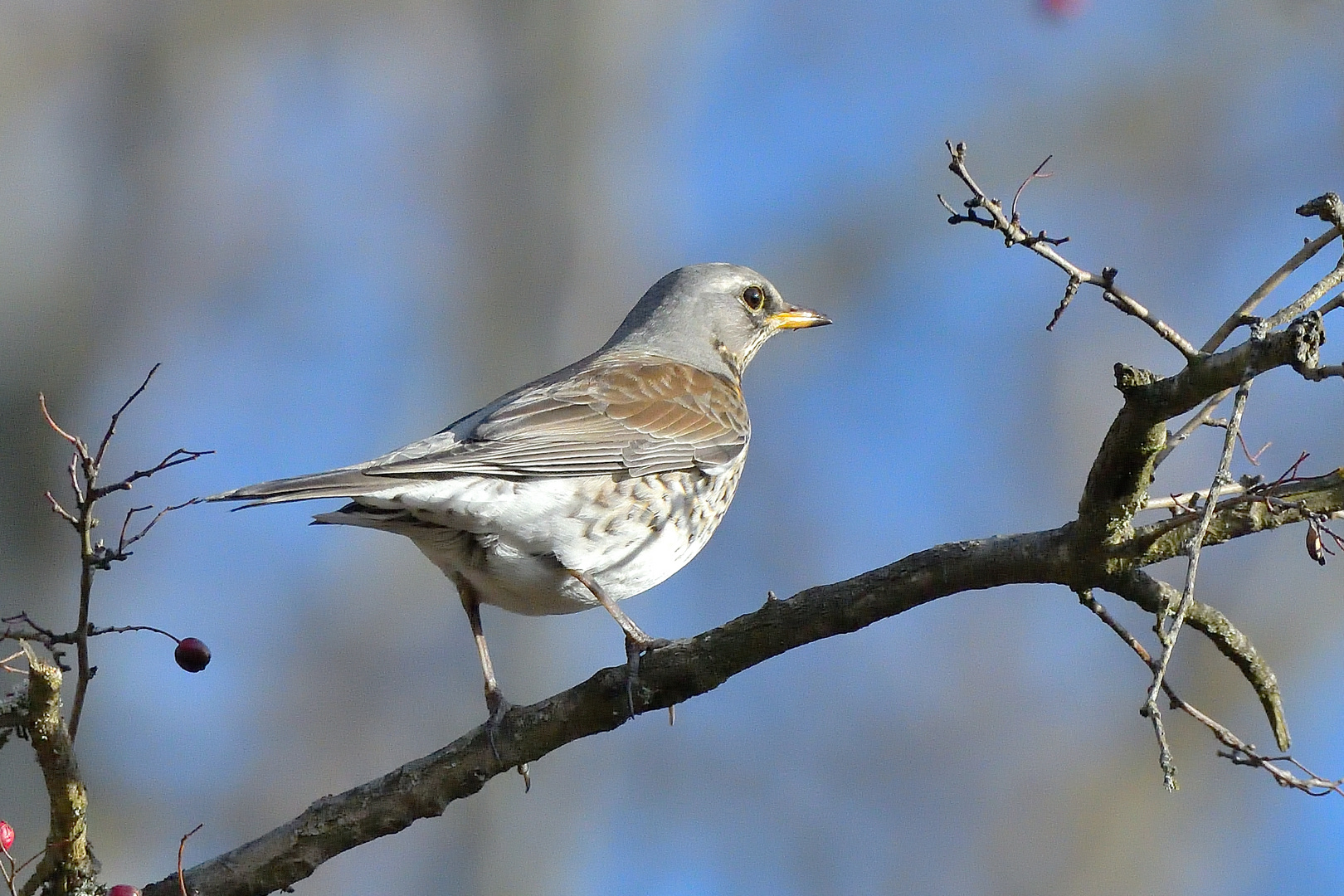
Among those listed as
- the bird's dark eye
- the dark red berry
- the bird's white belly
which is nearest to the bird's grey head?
the bird's dark eye

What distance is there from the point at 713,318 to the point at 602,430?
1541 millimetres

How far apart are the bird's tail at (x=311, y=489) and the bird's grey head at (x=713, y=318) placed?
8.49 ft

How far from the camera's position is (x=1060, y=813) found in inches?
362

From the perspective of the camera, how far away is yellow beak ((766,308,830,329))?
6.43 m

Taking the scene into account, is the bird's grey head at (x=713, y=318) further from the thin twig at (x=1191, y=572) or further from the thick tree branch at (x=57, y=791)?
the thin twig at (x=1191, y=572)

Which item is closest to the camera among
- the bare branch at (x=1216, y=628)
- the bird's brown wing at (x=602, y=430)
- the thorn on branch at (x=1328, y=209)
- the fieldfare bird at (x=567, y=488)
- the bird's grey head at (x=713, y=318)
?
the thorn on branch at (x=1328, y=209)

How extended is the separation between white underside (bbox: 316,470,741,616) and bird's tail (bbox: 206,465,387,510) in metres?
0.28

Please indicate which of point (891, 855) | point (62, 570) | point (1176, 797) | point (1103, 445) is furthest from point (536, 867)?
point (1103, 445)

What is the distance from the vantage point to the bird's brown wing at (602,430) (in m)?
4.38

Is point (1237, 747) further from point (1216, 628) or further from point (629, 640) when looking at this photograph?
point (629, 640)

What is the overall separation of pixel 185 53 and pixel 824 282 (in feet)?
16.5

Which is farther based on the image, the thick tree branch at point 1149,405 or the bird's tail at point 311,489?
the bird's tail at point 311,489

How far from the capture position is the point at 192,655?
3.28m

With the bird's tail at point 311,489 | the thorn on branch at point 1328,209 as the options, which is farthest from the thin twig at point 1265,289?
the bird's tail at point 311,489
